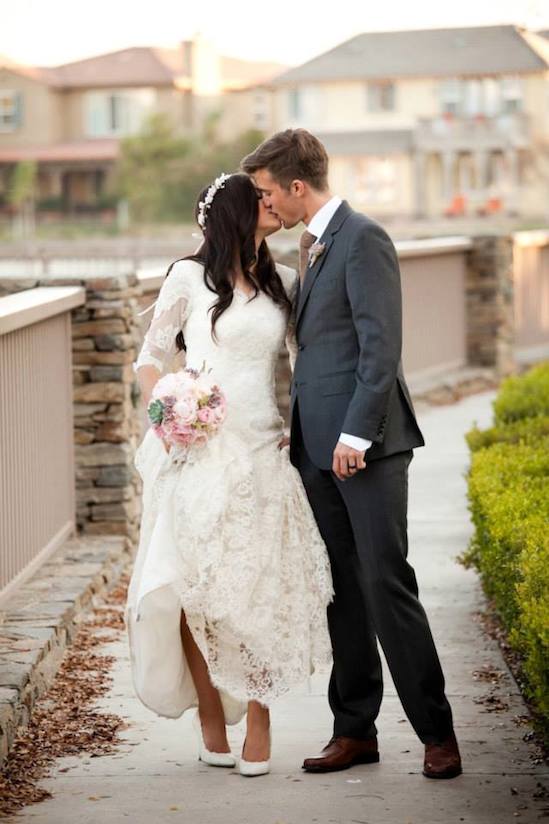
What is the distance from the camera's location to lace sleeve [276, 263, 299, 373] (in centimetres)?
538

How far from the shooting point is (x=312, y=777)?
17.3 feet

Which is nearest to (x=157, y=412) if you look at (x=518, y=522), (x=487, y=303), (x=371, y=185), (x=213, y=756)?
(x=213, y=756)

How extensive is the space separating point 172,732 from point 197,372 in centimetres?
142

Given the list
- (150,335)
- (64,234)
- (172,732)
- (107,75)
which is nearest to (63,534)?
(172,732)

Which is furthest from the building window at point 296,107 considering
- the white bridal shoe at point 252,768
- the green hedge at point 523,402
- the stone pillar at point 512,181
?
the white bridal shoe at point 252,768

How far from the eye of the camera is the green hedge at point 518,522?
4.96 m

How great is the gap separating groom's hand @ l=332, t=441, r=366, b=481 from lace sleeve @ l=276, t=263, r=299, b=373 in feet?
1.49

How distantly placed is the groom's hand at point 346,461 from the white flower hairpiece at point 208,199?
2.94 feet

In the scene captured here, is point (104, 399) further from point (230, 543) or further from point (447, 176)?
point (447, 176)

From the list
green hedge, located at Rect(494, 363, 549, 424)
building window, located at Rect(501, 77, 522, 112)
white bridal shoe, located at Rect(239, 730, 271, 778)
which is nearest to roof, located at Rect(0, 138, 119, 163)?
building window, located at Rect(501, 77, 522, 112)

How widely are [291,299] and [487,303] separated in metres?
12.1

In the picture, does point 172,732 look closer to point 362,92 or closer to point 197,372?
point 197,372

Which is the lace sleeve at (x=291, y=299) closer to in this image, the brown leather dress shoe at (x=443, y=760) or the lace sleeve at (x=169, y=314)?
the lace sleeve at (x=169, y=314)

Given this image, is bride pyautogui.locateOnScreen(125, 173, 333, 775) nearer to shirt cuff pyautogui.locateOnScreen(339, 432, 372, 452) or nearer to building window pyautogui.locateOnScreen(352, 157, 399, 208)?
shirt cuff pyautogui.locateOnScreen(339, 432, 372, 452)
